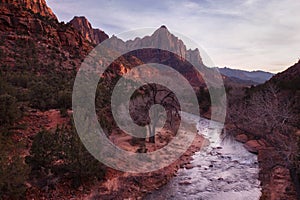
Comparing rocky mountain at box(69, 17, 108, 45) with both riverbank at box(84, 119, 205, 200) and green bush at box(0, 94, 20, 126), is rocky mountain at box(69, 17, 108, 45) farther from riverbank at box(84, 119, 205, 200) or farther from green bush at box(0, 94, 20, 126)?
riverbank at box(84, 119, 205, 200)

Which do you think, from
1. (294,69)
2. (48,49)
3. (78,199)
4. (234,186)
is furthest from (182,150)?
(294,69)

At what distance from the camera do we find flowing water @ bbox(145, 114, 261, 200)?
1149cm

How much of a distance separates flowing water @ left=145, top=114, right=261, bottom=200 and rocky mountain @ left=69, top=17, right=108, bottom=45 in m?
97.4

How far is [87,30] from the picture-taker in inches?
4446

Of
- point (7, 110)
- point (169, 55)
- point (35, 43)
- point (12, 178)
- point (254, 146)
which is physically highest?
point (169, 55)

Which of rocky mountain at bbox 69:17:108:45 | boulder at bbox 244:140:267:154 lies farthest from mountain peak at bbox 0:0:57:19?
rocky mountain at bbox 69:17:108:45

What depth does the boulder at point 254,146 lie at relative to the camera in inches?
778

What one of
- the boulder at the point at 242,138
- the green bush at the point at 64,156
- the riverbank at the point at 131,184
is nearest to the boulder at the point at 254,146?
the boulder at the point at 242,138

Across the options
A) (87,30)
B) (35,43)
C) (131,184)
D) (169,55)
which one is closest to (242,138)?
(131,184)

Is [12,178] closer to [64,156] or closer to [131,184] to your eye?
[64,156]

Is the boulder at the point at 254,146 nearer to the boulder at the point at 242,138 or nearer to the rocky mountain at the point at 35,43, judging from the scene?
the boulder at the point at 242,138

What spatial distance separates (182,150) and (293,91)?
64.9ft

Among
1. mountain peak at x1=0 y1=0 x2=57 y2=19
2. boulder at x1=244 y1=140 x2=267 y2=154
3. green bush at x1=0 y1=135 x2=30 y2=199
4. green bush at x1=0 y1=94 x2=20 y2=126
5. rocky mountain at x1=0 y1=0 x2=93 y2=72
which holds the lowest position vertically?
boulder at x1=244 y1=140 x2=267 y2=154

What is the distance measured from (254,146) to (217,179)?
28.8ft
